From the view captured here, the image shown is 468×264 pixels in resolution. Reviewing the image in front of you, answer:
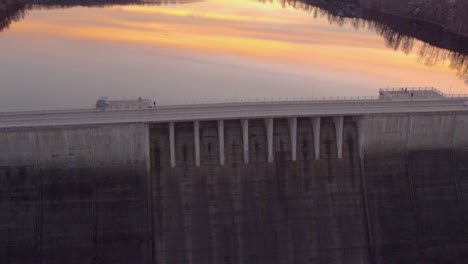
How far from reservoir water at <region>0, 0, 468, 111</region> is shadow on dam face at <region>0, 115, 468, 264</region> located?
1182 cm

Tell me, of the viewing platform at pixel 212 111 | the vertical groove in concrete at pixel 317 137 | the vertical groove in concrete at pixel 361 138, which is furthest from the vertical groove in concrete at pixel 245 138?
the vertical groove in concrete at pixel 361 138

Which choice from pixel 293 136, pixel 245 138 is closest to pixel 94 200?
pixel 245 138

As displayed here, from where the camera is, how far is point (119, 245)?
64.4ft

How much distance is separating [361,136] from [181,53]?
28373 mm

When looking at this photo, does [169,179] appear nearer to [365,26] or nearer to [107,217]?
[107,217]

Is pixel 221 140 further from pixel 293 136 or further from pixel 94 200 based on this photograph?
pixel 94 200

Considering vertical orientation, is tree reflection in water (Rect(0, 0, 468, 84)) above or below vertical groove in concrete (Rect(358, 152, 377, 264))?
above

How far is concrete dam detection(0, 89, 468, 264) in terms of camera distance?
1955 cm

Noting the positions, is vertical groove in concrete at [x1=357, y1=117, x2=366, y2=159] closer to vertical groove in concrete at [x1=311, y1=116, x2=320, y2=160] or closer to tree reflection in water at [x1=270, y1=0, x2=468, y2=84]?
vertical groove in concrete at [x1=311, y1=116, x2=320, y2=160]

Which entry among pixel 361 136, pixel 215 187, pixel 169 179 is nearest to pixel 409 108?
pixel 361 136

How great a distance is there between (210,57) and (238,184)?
26.3 m

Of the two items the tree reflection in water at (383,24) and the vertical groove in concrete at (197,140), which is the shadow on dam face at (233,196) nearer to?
the vertical groove in concrete at (197,140)

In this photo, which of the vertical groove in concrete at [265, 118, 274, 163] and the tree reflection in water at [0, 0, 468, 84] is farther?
the tree reflection in water at [0, 0, 468, 84]

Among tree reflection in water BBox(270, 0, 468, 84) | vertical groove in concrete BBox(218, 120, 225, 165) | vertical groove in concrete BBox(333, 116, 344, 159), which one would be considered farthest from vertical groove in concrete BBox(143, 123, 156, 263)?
tree reflection in water BBox(270, 0, 468, 84)
